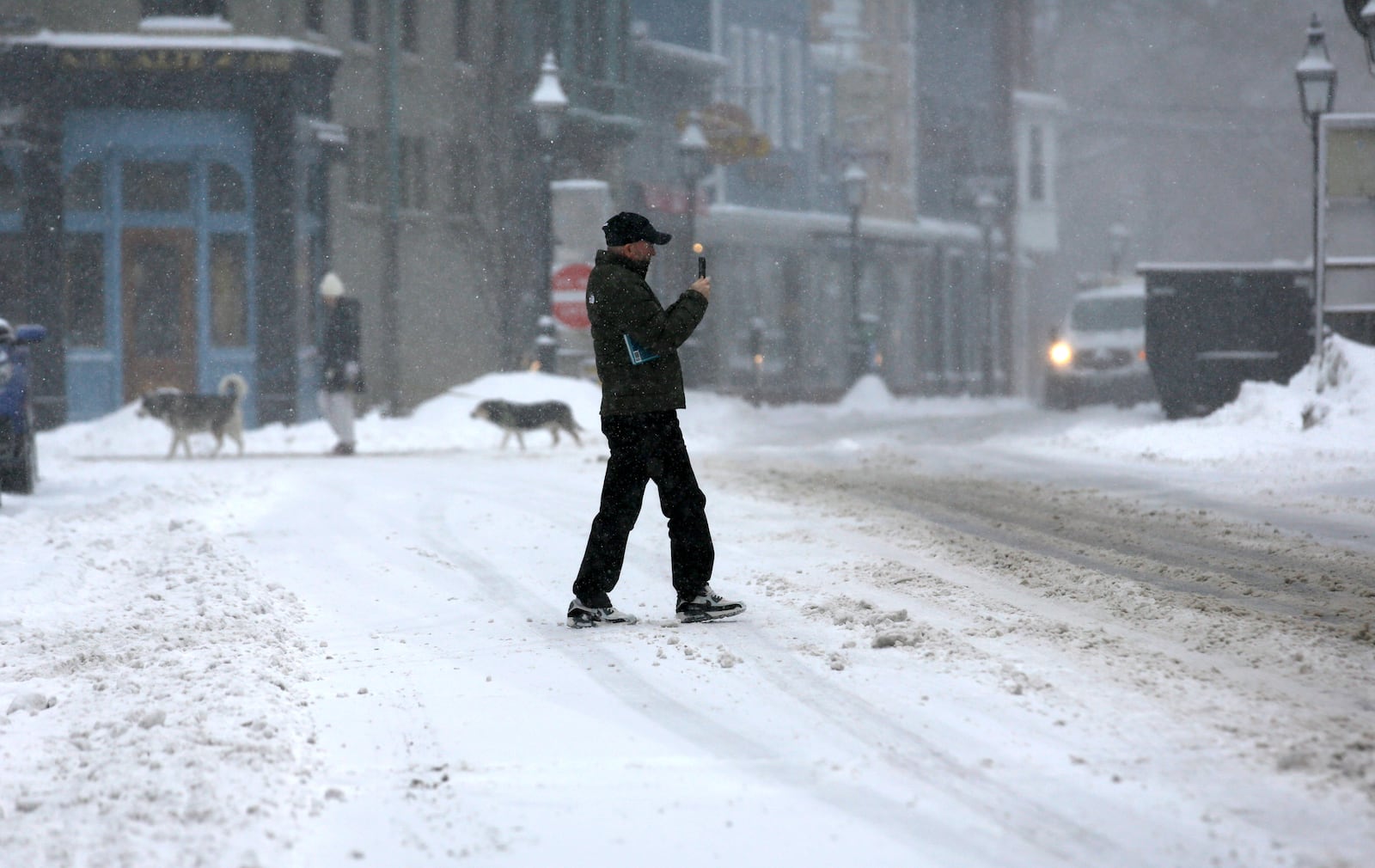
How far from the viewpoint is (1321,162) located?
15.8 meters

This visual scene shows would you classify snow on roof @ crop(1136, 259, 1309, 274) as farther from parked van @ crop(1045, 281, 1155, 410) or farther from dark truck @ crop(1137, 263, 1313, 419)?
parked van @ crop(1045, 281, 1155, 410)

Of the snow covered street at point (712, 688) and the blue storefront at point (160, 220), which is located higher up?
the blue storefront at point (160, 220)

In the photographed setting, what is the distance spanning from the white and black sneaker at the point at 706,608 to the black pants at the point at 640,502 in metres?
0.03

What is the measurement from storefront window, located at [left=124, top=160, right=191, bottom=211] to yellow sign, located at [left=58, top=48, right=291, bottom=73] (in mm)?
1376

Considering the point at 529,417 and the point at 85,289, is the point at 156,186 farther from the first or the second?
the point at 529,417

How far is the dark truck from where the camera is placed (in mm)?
18922

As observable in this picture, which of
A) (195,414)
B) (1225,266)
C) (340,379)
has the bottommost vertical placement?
(195,414)

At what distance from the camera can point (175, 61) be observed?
23.0 meters

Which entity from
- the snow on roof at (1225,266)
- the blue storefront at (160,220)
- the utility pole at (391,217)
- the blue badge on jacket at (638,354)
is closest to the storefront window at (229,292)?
the blue storefront at (160,220)

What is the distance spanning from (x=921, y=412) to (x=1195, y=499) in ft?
61.9

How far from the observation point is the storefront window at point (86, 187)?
76.0ft

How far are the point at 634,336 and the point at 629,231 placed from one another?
45 centimetres

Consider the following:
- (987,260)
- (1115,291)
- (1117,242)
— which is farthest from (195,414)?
(1117,242)

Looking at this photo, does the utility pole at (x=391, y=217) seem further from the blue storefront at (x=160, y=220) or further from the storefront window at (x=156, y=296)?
the storefront window at (x=156, y=296)
